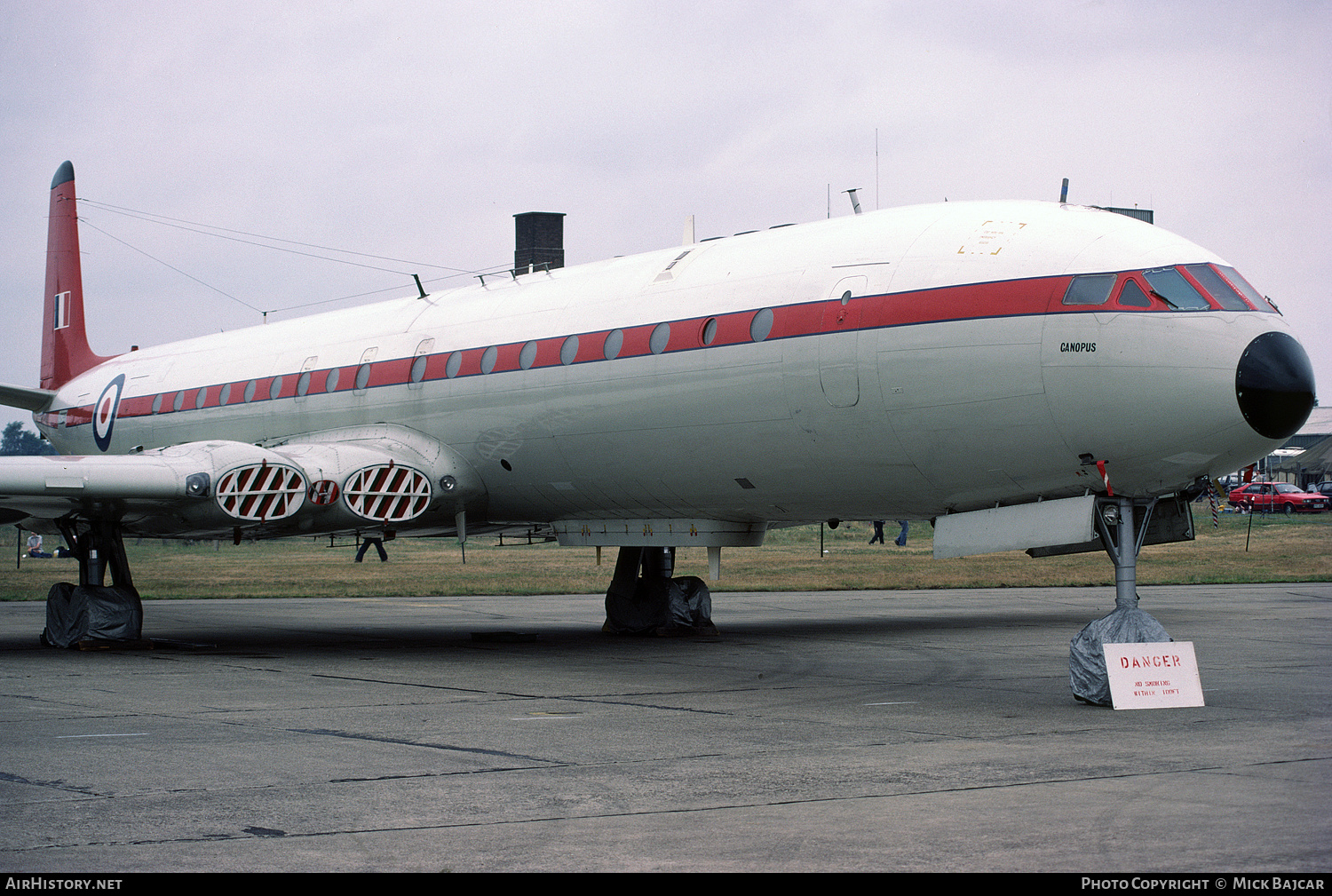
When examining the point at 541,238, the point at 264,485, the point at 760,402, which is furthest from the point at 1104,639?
the point at 541,238

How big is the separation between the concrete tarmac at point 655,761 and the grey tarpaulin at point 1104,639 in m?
0.28

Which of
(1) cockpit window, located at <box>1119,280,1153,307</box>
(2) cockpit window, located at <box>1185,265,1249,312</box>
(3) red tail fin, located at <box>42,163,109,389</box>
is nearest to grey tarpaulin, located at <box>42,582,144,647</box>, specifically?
(3) red tail fin, located at <box>42,163,109,389</box>

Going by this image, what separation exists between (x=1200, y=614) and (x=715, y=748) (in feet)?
47.3

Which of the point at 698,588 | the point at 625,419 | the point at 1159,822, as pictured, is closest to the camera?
the point at 1159,822

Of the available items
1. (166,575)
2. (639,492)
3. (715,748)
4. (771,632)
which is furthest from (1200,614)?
(166,575)

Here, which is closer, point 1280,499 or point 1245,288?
point 1245,288

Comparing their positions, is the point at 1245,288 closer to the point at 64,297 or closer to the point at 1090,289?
the point at 1090,289

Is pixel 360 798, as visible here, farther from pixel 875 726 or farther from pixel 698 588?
pixel 698 588

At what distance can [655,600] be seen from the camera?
18.5m

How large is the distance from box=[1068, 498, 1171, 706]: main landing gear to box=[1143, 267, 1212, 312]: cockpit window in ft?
5.28

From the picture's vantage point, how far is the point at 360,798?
22.9ft

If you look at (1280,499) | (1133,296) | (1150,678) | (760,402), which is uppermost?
(1133,296)

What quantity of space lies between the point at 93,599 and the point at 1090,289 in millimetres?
12030

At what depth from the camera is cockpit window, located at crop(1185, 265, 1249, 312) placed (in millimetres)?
10555
